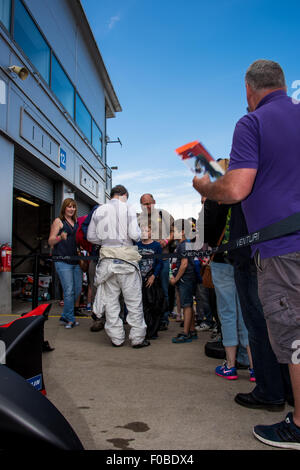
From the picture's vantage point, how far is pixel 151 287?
14.0 ft

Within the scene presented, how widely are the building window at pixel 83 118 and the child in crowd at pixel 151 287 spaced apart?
7778 millimetres

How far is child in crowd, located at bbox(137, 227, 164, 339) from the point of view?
4.18 metres

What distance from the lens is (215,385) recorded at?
2488 millimetres

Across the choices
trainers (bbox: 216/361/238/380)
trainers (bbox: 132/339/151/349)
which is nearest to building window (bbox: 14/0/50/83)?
trainers (bbox: 132/339/151/349)

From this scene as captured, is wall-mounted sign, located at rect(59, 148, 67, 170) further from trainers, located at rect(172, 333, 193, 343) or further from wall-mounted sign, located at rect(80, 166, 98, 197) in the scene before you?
trainers, located at rect(172, 333, 193, 343)

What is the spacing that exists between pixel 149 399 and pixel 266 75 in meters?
2.12

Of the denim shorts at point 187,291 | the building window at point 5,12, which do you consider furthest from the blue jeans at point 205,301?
the building window at point 5,12

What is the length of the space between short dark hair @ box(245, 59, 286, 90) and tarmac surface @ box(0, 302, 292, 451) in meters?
1.85

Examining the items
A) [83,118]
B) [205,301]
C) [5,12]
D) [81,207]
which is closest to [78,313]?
[205,301]

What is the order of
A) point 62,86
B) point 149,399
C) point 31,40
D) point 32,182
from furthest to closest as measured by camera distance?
point 62,86, point 32,182, point 31,40, point 149,399

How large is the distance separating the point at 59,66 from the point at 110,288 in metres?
7.75

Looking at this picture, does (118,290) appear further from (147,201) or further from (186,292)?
(147,201)
